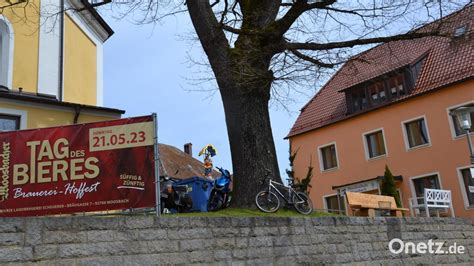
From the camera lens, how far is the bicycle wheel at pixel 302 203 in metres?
10.8

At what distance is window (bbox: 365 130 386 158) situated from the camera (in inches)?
1120

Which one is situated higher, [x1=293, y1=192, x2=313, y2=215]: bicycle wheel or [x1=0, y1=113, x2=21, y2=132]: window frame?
[x1=0, y1=113, x2=21, y2=132]: window frame

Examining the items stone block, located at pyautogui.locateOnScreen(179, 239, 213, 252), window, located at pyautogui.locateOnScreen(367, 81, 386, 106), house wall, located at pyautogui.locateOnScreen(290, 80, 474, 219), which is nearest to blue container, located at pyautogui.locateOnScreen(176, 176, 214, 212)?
stone block, located at pyautogui.locateOnScreen(179, 239, 213, 252)

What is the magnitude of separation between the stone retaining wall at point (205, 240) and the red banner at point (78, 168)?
0.68 metres

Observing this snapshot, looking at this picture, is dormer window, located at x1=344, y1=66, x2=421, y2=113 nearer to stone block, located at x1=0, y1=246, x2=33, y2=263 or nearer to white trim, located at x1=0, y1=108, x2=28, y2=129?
white trim, located at x1=0, y1=108, x2=28, y2=129

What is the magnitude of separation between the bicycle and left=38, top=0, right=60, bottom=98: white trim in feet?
30.7

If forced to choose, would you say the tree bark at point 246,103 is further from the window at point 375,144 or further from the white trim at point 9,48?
the window at point 375,144

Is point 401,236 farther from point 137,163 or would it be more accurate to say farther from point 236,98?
point 137,163

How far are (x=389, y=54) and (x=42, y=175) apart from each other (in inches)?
319

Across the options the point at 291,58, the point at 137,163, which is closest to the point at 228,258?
the point at 137,163

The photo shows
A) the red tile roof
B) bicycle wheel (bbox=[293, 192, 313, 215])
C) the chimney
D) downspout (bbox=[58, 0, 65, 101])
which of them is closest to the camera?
bicycle wheel (bbox=[293, 192, 313, 215])

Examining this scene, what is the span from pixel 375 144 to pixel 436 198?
47.5 feet

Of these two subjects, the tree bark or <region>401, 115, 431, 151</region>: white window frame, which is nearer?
the tree bark

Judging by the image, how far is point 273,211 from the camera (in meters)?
10.2
